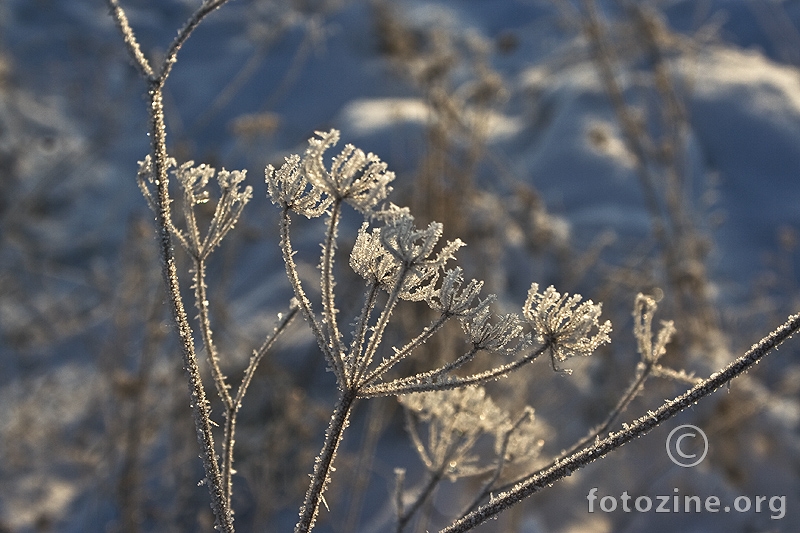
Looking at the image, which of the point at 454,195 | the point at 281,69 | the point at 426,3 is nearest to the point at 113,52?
the point at 281,69

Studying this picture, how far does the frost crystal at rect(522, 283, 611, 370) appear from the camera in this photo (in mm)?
654

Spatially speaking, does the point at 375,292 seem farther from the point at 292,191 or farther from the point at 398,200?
the point at 398,200

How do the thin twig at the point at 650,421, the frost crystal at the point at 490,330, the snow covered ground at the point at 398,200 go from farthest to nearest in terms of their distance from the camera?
the snow covered ground at the point at 398,200 → the frost crystal at the point at 490,330 → the thin twig at the point at 650,421

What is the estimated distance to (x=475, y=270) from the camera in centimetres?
313

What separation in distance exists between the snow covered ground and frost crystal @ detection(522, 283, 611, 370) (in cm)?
144

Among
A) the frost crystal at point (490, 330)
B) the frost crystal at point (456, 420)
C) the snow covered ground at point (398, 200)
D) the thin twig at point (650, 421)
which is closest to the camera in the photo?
the thin twig at point (650, 421)

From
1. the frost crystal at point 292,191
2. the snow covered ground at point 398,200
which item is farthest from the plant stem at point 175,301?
the snow covered ground at point 398,200

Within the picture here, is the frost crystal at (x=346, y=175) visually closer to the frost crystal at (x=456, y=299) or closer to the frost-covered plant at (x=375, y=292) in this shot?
the frost-covered plant at (x=375, y=292)

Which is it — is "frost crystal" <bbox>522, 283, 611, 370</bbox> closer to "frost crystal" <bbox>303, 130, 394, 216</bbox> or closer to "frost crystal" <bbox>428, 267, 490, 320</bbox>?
"frost crystal" <bbox>428, 267, 490, 320</bbox>

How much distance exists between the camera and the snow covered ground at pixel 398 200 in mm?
2689

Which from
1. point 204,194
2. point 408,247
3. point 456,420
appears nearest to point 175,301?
point 204,194

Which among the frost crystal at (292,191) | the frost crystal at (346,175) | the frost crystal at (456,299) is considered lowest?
the frost crystal at (456,299)

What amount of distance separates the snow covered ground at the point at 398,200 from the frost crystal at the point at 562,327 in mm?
1444

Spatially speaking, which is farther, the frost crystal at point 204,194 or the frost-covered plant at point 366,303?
the frost crystal at point 204,194
